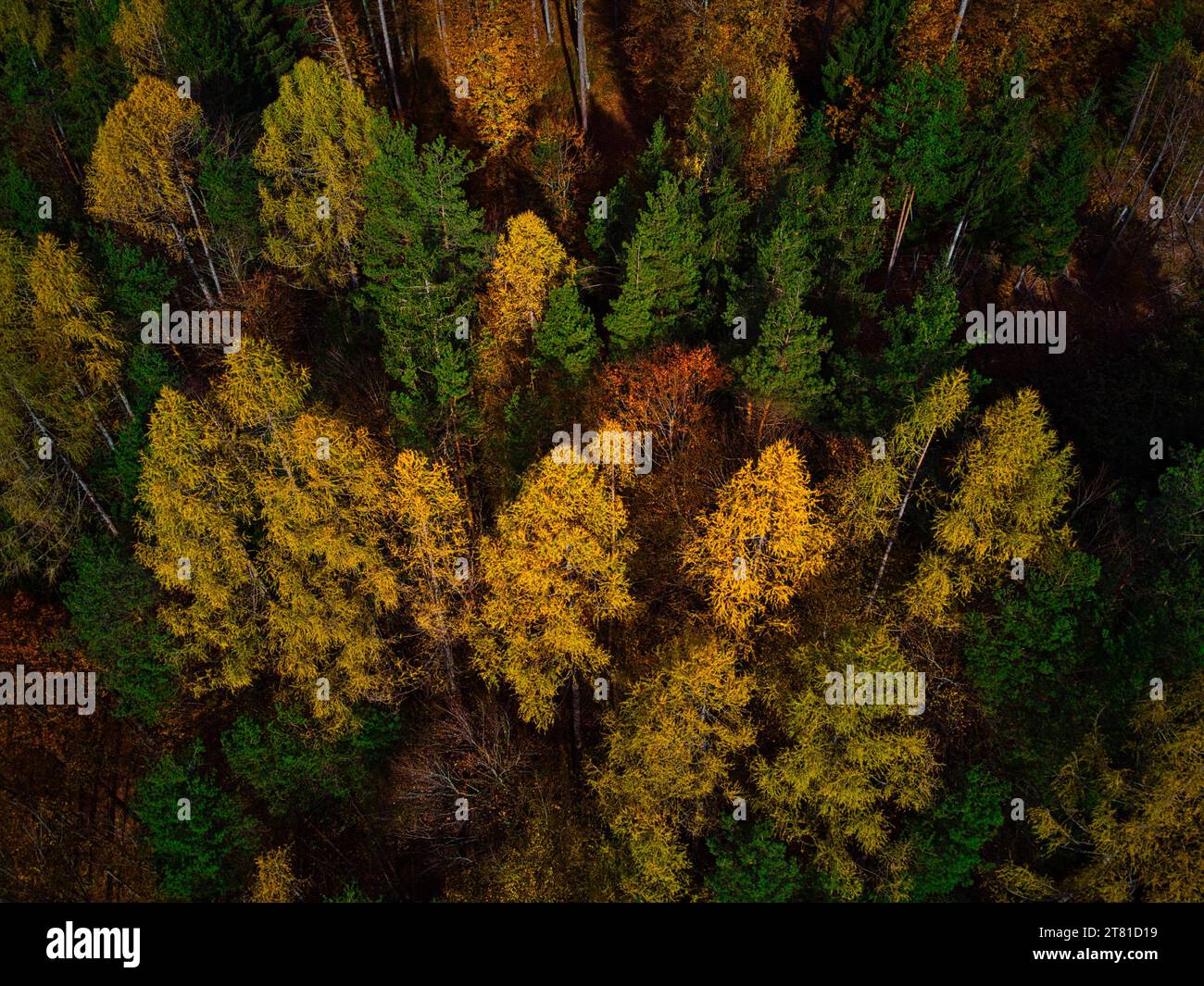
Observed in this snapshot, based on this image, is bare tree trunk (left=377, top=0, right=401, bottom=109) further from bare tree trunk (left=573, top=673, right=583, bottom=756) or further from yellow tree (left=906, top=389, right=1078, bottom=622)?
yellow tree (left=906, top=389, right=1078, bottom=622)

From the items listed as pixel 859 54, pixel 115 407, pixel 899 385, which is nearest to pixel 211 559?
pixel 115 407

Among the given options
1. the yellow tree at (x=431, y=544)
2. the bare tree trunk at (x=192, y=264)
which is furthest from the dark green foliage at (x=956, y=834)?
the bare tree trunk at (x=192, y=264)

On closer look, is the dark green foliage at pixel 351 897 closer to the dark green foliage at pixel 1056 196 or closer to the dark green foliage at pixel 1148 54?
the dark green foliage at pixel 1056 196

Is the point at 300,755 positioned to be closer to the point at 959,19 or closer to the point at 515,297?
the point at 515,297

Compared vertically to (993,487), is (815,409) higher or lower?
higher

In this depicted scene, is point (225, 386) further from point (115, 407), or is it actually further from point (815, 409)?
point (815, 409)

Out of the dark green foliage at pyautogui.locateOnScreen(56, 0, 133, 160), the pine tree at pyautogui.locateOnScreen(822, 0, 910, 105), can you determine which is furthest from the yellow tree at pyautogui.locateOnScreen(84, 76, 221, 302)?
the pine tree at pyautogui.locateOnScreen(822, 0, 910, 105)

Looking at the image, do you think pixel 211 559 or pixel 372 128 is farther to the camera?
pixel 372 128
